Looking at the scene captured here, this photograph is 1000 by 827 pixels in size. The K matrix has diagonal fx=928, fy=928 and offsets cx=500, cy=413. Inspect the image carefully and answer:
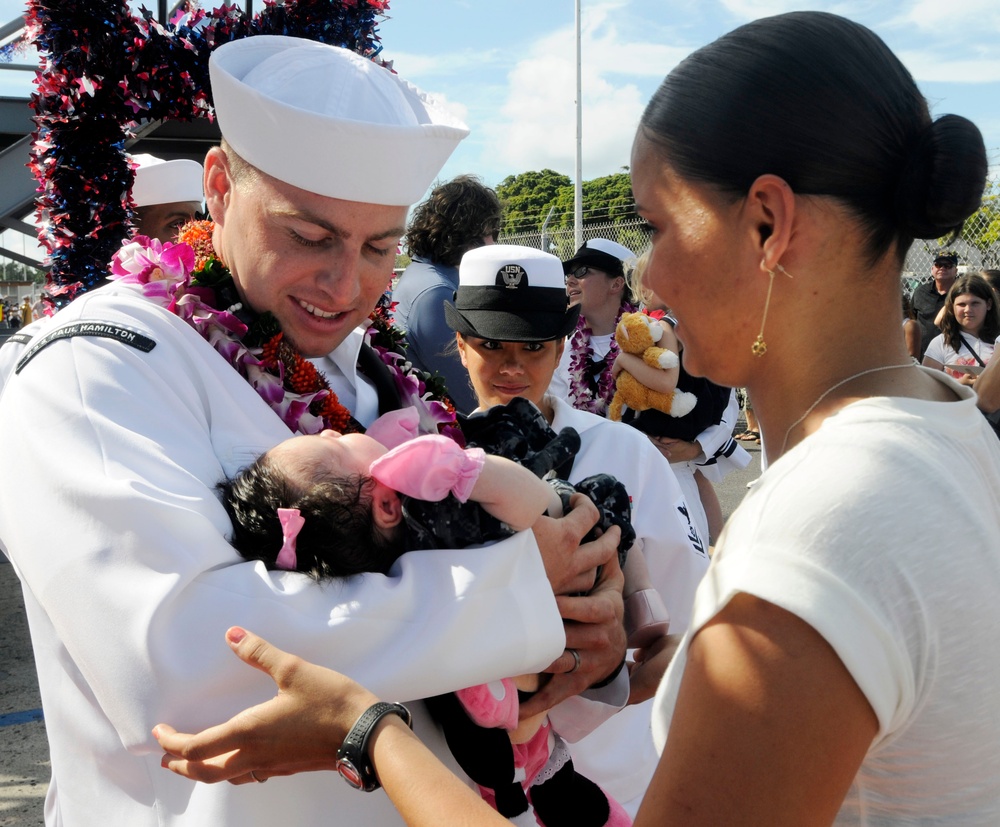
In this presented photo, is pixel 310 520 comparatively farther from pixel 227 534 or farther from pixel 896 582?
pixel 896 582

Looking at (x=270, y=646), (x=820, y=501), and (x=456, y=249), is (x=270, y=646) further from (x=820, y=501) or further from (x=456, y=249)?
(x=456, y=249)

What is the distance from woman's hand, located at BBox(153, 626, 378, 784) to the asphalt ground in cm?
272

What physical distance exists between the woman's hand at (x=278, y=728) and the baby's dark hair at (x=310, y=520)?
275 mm

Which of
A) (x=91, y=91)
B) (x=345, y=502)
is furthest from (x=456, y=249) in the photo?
(x=345, y=502)

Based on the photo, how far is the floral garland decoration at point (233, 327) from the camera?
2.00 meters

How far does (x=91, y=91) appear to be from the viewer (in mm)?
3004

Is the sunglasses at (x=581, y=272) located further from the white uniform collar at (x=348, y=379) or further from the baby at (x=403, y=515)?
the baby at (x=403, y=515)

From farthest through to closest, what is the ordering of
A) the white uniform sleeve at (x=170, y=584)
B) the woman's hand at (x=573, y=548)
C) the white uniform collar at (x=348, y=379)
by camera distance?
the white uniform collar at (x=348, y=379), the woman's hand at (x=573, y=548), the white uniform sleeve at (x=170, y=584)

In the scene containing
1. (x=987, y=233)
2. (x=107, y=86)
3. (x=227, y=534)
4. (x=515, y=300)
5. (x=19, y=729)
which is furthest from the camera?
(x=987, y=233)

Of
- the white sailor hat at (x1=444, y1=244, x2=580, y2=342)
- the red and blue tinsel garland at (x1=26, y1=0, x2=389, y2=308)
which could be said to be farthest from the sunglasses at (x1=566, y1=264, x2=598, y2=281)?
the red and blue tinsel garland at (x1=26, y1=0, x2=389, y2=308)

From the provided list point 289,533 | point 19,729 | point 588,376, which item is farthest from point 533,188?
point 289,533

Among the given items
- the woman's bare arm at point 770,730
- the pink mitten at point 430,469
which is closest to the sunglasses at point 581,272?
the pink mitten at point 430,469

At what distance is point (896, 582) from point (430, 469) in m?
0.89

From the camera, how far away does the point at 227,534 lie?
160 centimetres
